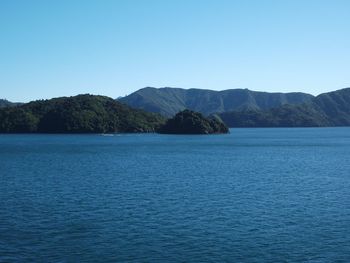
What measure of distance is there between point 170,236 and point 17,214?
63.4 feet

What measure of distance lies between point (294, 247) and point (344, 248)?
423cm

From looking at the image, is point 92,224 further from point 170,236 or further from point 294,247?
point 294,247

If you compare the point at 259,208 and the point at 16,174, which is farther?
the point at 16,174

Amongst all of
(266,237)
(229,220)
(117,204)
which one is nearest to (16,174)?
(117,204)

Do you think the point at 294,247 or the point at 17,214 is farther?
the point at 17,214

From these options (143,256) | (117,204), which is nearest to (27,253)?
(143,256)

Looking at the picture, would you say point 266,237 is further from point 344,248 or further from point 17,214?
point 17,214

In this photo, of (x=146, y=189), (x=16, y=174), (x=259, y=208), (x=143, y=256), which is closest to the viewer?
(x=143, y=256)

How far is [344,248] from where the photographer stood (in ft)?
136

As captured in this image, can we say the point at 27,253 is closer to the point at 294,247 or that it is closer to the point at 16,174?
the point at 294,247

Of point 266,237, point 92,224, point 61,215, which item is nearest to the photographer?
point 266,237

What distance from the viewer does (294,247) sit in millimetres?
41625

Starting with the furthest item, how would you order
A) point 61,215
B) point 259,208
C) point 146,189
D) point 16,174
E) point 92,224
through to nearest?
1. point 16,174
2. point 146,189
3. point 259,208
4. point 61,215
5. point 92,224

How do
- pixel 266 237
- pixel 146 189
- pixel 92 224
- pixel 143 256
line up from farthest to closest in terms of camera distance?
pixel 146 189 < pixel 92 224 < pixel 266 237 < pixel 143 256
